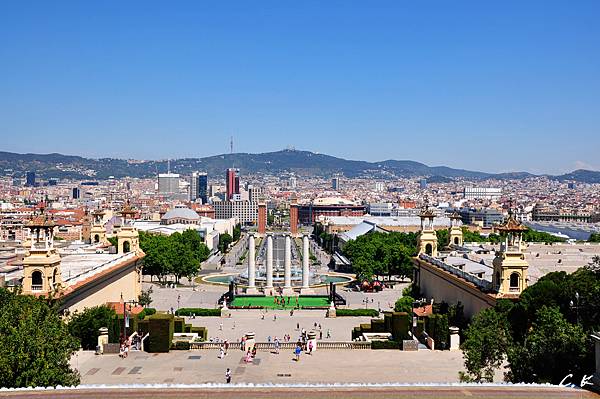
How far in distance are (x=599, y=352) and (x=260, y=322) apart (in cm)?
4067

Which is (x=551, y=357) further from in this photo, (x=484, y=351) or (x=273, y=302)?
(x=273, y=302)

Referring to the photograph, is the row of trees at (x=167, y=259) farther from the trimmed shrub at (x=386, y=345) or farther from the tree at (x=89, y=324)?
the trimmed shrub at (x=386, y=345)

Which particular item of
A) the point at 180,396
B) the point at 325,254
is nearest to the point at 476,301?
the point at 180,396

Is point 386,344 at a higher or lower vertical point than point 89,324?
lower

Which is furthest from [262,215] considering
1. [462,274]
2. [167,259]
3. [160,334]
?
[160,334]

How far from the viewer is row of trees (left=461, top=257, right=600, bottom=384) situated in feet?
82.6

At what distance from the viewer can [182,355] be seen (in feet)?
136

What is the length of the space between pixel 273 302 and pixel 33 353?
5090cm

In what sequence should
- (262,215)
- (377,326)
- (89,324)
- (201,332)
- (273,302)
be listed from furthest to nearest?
(262,215) < (273,302) < (201,332) < (377,326) < (89,324)

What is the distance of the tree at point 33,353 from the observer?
2462 cm

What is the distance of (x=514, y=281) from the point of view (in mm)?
43375

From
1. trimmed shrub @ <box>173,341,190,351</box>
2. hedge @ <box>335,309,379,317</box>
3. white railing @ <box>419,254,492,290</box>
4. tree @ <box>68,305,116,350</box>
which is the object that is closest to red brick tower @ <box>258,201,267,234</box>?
white railing @ <box>419,254,492,290</box>

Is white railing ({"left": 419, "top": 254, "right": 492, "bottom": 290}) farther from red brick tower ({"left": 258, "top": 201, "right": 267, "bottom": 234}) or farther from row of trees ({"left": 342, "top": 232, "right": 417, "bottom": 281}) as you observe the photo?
red brick tower ({"left": 258, "top": 201, "right": 267, "bottom": 234})

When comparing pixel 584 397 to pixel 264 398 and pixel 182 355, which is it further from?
pixel 182 355
